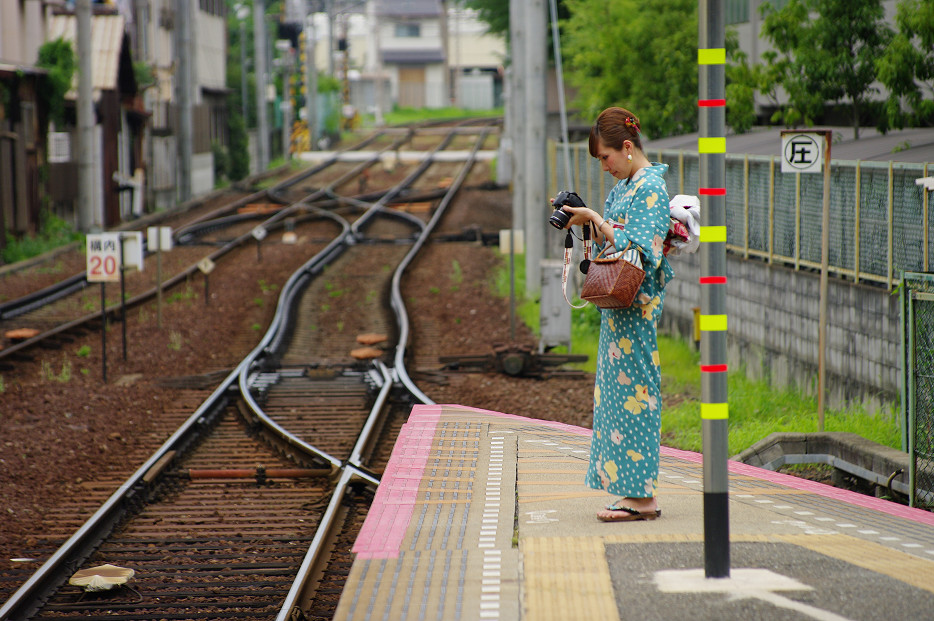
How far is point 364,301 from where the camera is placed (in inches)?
771

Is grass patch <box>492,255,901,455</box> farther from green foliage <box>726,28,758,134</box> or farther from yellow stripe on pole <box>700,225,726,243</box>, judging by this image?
yellow stripe on pole <box>700,225,726,243</box>

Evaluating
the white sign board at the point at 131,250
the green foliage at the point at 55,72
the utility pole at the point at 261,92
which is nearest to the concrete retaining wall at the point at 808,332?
the white sign board at the point at 131,250

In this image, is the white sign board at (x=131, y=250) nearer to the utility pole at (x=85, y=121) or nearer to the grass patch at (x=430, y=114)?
the utility pole at (x=85, y=121)

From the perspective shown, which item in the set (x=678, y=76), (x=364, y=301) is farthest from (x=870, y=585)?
(x=678, y=76)

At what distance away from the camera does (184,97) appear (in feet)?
120

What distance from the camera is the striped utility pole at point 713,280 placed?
4793 mm

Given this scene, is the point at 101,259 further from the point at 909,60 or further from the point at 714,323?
the point at 714,323

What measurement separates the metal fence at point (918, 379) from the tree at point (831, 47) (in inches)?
327

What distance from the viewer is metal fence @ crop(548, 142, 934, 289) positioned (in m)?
9.97

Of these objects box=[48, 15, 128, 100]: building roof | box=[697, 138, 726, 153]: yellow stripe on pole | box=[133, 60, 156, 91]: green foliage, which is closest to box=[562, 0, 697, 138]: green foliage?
box=[48, 15, 128, 100]: building roof

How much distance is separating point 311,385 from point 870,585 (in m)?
9.25

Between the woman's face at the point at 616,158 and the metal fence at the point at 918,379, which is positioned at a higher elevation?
Result: the woman's face at the point at 616,158

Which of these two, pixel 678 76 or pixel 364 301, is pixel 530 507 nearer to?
pixel 364 301

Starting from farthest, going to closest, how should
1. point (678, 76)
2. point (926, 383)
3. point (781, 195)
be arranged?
point (678, 76)
point (781, 195)
point (926, 383)
